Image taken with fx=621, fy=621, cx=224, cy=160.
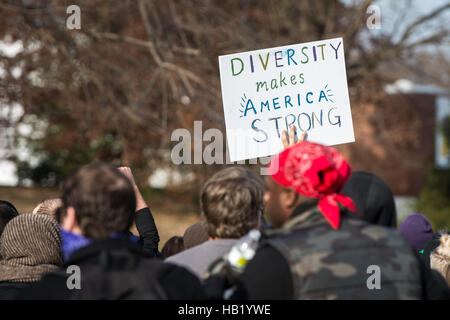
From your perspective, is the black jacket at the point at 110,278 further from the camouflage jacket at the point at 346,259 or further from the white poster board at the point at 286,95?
the white poster board at the point at 286,95

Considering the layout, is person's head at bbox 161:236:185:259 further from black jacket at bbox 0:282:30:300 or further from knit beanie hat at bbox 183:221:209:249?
black jacket at bbox 0:282:30:300

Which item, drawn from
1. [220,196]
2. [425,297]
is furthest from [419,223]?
[220,196]

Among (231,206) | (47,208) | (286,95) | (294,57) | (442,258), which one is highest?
(294,57)

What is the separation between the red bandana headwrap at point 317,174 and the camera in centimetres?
233

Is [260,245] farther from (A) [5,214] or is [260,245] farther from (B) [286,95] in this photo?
(A) [5,214]

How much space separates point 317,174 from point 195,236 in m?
1.19

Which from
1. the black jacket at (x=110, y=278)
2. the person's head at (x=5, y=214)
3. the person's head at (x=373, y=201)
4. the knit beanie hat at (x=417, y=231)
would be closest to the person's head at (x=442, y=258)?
the knit beanie hat at (x=417, y=231)

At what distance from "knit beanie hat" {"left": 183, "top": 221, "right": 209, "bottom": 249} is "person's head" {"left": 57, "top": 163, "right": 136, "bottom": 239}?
116 cm

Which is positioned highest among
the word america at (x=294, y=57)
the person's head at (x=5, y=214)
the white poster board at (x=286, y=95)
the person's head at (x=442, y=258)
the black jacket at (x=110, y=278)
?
the word america at (x=294, y=57)

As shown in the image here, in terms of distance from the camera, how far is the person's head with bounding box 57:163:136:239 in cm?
216

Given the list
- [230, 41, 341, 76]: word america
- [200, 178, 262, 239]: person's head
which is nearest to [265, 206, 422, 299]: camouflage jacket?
[200, 178, 262, 239]: person's head

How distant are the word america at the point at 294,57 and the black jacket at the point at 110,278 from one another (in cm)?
189

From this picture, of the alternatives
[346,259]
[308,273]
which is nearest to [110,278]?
[308,273]

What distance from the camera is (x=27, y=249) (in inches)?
114
